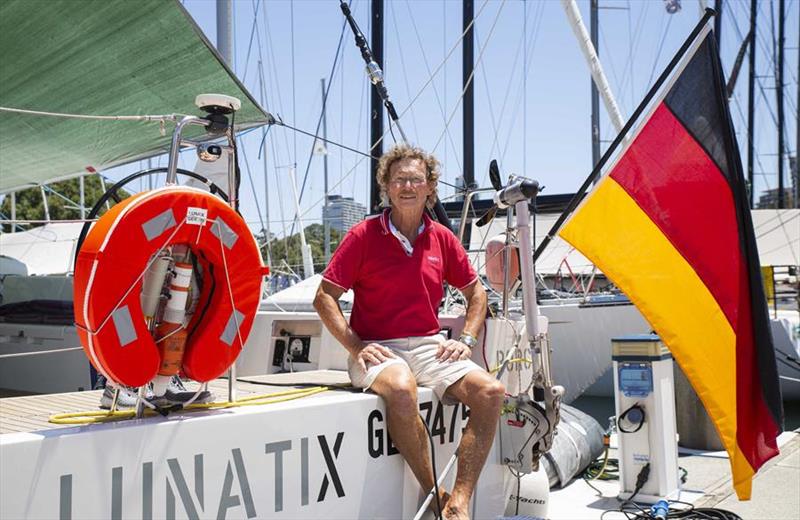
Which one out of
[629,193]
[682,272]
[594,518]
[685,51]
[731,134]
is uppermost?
[685,51]

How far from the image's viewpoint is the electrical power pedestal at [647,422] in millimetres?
5102

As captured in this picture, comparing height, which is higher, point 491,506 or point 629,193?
point 629,193

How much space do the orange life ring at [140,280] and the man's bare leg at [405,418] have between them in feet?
2.45

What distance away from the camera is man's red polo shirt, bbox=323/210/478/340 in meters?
3.56

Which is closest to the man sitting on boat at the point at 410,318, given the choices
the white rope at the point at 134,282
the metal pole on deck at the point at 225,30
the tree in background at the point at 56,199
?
the white rope at the point at 134,282

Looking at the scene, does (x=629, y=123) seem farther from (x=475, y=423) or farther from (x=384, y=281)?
(x=475, y=423)

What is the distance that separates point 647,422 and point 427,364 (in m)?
2.32

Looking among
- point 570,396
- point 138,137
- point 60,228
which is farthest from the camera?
point 60,228

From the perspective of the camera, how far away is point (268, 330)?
4840 millimetres

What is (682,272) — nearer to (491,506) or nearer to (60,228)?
(491,506)

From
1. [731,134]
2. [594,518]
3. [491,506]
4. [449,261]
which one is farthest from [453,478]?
[731,134]

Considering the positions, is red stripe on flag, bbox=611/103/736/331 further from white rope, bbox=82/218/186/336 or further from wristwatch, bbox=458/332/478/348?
white rope, bbox=82/218/186/336

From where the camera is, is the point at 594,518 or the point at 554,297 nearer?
the point at 594,518

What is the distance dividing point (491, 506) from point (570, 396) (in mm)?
6818
